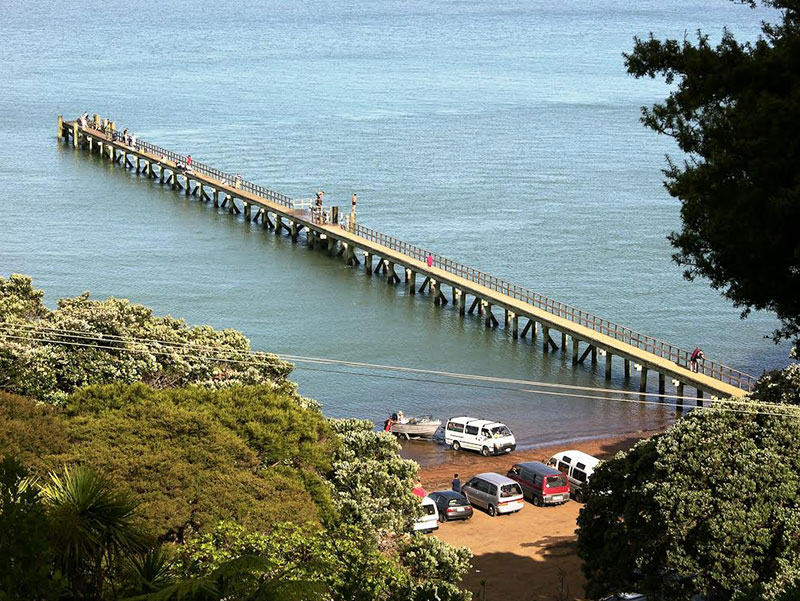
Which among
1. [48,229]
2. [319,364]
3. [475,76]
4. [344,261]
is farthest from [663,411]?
[475,76]

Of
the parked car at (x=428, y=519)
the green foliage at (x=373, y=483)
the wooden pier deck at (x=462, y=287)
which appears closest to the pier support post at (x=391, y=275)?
the wooden pier deck at (x=462, y=287)

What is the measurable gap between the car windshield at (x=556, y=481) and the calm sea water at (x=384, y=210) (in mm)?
7877

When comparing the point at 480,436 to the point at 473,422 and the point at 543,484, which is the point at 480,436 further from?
the point at 543,484

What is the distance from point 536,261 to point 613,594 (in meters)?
40.3

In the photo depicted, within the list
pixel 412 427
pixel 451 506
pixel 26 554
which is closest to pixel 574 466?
pixel 451 506

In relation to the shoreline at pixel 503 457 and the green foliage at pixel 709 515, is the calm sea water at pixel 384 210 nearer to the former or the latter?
the shoreline at pixel 503 457

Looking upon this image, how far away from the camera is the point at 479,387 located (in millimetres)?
47312

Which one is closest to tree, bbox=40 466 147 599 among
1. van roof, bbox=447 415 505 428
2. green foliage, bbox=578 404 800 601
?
green foliage, bbox=578 404 800 601

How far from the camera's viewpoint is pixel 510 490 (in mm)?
32438

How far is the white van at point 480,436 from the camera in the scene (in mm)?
39312

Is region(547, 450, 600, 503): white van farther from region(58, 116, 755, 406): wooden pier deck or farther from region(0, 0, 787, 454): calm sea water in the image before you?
region(0, 0, 787, 454): calm sea water

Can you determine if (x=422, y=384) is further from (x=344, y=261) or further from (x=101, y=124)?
(x=101, y=124)

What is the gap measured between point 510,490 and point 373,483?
9047mm

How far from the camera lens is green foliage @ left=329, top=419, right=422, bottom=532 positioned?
920 inches
